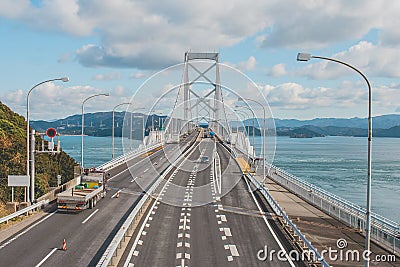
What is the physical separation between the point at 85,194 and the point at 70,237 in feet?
24.7

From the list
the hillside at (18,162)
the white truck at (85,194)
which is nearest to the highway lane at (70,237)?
the white truck at (85,194)

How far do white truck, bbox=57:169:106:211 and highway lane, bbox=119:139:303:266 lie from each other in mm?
3722

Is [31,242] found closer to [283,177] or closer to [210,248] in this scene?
[210,248]

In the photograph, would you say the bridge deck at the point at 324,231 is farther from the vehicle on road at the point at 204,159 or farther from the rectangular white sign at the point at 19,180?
the vehicle on road at the point at 204,159

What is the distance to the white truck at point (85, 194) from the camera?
26609 mm

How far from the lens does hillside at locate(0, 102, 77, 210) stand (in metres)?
57.9

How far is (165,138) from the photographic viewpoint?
327 feet

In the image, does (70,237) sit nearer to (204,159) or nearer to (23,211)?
(23,211)

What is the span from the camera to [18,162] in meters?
60.3

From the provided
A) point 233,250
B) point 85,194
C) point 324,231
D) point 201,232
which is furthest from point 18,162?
point 233,250

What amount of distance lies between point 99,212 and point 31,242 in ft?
25.8

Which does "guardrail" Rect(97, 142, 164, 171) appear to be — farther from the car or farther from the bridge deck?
the bridge deck

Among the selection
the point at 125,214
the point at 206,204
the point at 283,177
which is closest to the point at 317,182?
the point at 283,177

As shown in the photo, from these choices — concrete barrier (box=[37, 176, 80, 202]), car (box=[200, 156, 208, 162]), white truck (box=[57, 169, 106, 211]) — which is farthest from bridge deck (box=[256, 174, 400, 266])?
car (box=[200, 156, 208, 162])
